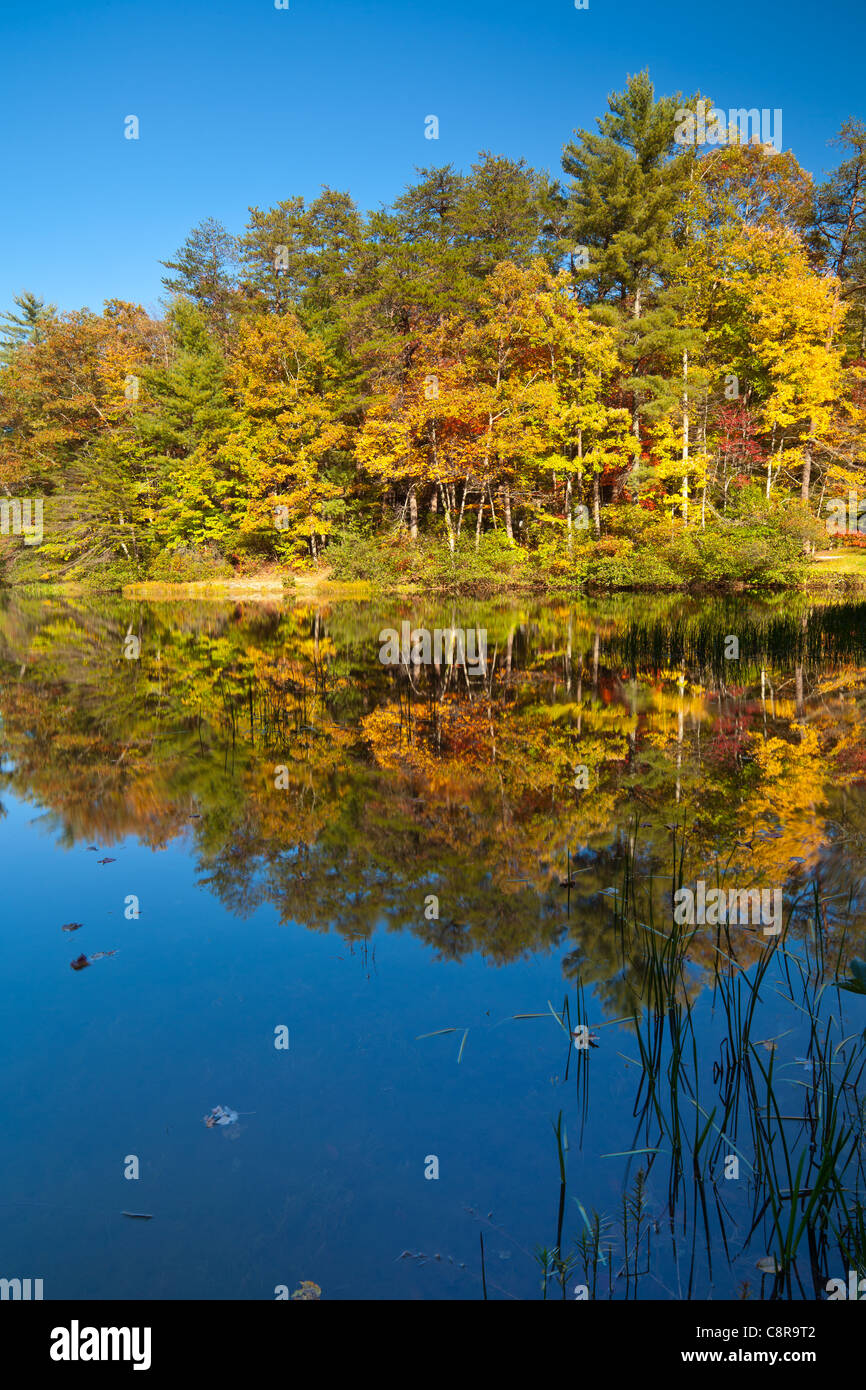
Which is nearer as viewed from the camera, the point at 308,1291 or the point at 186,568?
the point at 308,1291

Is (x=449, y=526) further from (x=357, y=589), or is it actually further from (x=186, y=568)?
(x=186, y=568)

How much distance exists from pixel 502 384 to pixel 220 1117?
93.4ft

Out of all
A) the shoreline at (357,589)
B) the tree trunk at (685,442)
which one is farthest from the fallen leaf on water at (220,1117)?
the tree trunk at (685,442)

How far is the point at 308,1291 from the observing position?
229 centimetres

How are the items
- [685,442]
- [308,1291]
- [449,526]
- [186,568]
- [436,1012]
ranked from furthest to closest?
1. [186,568]
2. [449,526]
3. [685,442]
4. [436,1012]
5. [308,1291]

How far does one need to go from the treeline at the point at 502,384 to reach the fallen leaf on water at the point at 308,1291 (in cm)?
2445

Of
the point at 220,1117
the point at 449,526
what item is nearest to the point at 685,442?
the point at 449,526

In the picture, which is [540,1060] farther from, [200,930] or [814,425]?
[814,425]

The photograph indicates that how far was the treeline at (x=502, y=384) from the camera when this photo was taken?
26.7 meters

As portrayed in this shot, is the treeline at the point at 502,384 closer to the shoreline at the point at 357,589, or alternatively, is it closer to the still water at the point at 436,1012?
the shoreline at the point at 357,589

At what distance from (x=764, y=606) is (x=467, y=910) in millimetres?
18310

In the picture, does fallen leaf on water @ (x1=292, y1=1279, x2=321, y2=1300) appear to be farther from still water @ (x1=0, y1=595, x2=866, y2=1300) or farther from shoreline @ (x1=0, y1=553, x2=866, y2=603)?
shoreline @ (x1=0, y1=553, x2=866, y2=603)

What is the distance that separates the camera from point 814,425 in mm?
25969
